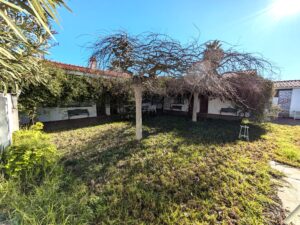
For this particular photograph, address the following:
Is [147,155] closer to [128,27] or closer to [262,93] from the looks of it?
[128,27]

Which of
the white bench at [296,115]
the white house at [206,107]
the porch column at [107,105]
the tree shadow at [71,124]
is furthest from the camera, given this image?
the white bench at [296,115]

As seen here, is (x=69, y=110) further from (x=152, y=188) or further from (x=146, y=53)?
(x=152, y=188)

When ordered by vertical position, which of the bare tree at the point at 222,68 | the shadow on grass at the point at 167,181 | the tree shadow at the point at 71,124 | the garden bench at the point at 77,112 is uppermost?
the bare tree at the point at 222,68

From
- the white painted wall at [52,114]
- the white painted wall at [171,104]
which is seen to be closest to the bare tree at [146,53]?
the white painted wall at [52,114]

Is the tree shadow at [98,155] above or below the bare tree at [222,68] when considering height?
below

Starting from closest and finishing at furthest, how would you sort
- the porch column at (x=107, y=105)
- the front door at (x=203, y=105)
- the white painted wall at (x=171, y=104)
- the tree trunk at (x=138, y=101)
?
the tree trunk at (x=138, y=101)
the porch column at (x=107, y=105)
the front door at (x=203, y=105)
the white painted wall at (x=171, y=104)

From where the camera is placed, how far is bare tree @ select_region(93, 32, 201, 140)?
14.0ft

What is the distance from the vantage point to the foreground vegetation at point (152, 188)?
236cm

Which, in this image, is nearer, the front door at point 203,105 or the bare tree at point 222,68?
the bare tree at point 222,68

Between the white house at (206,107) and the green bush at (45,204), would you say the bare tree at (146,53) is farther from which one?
the white house at (206,107)

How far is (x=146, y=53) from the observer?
440cm

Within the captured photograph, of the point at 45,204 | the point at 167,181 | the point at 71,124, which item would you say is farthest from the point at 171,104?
the point at 45,204

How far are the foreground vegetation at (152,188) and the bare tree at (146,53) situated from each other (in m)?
2.56

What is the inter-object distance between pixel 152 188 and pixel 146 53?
11.5 ft
